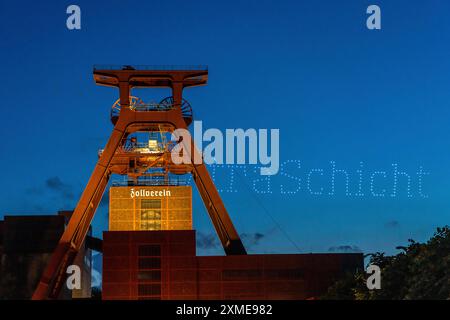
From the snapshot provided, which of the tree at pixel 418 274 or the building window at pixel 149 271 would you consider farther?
the building window at pixel 149 271

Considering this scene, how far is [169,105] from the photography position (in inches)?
2785

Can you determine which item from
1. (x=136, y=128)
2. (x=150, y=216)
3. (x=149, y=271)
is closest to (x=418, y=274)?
(x=149, y=271)

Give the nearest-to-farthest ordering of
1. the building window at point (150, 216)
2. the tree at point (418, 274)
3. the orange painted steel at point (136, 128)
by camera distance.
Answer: the tree at point (418, 274) < the orange painted steel at point (136, 128) < the building window at point (150, 216)

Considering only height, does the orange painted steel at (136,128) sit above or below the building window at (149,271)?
above

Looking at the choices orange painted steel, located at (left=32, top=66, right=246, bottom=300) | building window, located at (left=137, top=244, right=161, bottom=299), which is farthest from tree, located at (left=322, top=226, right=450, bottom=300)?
orange painted steel, located at (left=32, top=66, right=246, bottom=300)

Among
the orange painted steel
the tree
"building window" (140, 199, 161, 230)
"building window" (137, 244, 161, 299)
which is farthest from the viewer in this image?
"building window" (140, 199, 161, 230)

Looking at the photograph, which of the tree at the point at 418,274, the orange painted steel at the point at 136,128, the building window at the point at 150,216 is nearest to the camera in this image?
the tree at the point at 418,274

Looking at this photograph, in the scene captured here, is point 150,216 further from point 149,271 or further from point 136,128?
point 149,271

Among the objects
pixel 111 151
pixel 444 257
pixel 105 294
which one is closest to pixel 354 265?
pixel 105 294

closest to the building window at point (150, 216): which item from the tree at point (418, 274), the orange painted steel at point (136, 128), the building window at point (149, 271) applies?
the orange painted steel at point (136, 128)

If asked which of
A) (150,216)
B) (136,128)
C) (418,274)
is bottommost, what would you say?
(418,274)

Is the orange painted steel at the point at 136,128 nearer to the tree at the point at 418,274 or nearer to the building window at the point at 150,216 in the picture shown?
the building window at the point at 150,216

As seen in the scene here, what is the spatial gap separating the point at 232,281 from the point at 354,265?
8.90 metres

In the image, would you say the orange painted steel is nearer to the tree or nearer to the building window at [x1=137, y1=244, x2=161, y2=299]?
the building window at [x1=137, y1=244, x2=161, y2=299]
